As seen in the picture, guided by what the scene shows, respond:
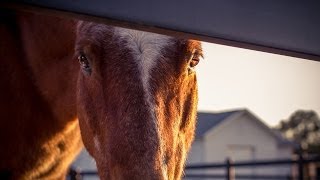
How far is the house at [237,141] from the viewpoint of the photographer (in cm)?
1877

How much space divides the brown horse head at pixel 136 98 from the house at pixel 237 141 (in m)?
16.1

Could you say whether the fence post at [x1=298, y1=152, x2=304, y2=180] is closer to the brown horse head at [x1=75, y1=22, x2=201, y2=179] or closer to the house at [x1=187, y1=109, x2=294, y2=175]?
the brown horse head at [x1=75, y1=22, x2=201, y2=179]

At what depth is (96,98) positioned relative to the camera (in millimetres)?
1949

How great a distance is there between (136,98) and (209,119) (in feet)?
59.8

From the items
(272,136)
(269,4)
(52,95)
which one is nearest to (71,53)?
(52,95)

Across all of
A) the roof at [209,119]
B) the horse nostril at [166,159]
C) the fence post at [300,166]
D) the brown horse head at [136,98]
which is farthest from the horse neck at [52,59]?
the roof at [209,119]

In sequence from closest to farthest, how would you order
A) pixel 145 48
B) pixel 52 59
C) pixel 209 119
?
pixel 145 48
pixel 52 59
pixel 209 119

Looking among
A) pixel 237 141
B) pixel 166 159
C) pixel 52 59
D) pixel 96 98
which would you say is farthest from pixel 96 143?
pixel 237 141

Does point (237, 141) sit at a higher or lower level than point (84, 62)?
lower

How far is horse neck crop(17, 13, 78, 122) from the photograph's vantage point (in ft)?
8.57

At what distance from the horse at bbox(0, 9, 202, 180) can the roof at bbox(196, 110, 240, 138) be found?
52.7 ft

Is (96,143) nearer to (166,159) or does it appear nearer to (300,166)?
(166,159)

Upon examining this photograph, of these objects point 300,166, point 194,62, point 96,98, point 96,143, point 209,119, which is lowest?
point 209,119

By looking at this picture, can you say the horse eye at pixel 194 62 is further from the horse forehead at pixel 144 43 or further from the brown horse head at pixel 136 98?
the horse forehead at pixel 144 43
